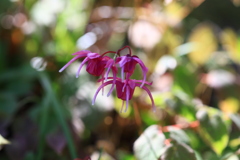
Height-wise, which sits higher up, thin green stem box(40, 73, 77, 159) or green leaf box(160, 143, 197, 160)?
green leaf box(160, 143, 197, 160)

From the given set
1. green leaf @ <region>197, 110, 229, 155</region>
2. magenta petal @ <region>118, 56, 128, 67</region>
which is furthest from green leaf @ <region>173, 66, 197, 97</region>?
magenta petal @ <region>118, 56, 128, 67</region>

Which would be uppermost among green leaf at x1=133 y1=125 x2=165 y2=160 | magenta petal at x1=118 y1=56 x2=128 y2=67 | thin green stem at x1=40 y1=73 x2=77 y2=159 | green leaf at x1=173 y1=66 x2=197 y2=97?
magenta petal at x1=118 y1=56 x2=128 y2=67

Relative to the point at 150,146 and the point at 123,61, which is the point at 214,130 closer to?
the point at 150,146

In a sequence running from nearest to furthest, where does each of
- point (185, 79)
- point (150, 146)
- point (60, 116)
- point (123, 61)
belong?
point (123, 61) → point (150, 146) → point (60, 116) → point (185, 79)

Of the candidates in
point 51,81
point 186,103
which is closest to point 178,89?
point 186,103

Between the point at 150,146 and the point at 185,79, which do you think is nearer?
the point at 150,146

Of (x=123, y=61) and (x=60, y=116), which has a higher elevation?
(x=123, y=61)

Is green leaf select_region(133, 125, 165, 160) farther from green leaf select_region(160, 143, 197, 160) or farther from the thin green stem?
the thin green stem

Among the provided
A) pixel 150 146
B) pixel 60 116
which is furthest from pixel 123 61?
pixel 60 116
